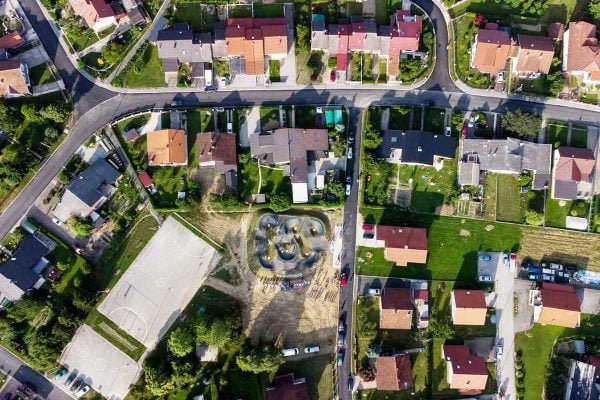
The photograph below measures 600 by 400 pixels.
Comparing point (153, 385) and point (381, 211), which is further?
point (381, 211)

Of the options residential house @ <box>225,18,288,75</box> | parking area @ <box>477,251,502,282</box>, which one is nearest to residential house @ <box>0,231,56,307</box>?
residential house @ <box>225,18,288,75</box>

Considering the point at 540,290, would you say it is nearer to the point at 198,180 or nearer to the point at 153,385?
the point at 198,180

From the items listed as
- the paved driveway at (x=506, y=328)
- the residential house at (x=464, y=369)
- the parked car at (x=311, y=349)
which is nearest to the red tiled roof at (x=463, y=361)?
the residential house at (x=464, y=369)

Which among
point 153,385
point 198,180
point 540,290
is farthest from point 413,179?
point 153,385

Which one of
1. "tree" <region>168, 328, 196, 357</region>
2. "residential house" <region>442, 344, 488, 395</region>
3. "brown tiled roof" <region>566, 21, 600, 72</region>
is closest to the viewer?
"tree" <region>168, 328, 196, 357</region>

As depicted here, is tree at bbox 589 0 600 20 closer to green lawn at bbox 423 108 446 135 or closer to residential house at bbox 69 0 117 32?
green lawn at bbox 423 108 446 135

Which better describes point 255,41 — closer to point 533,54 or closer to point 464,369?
point 533,54
